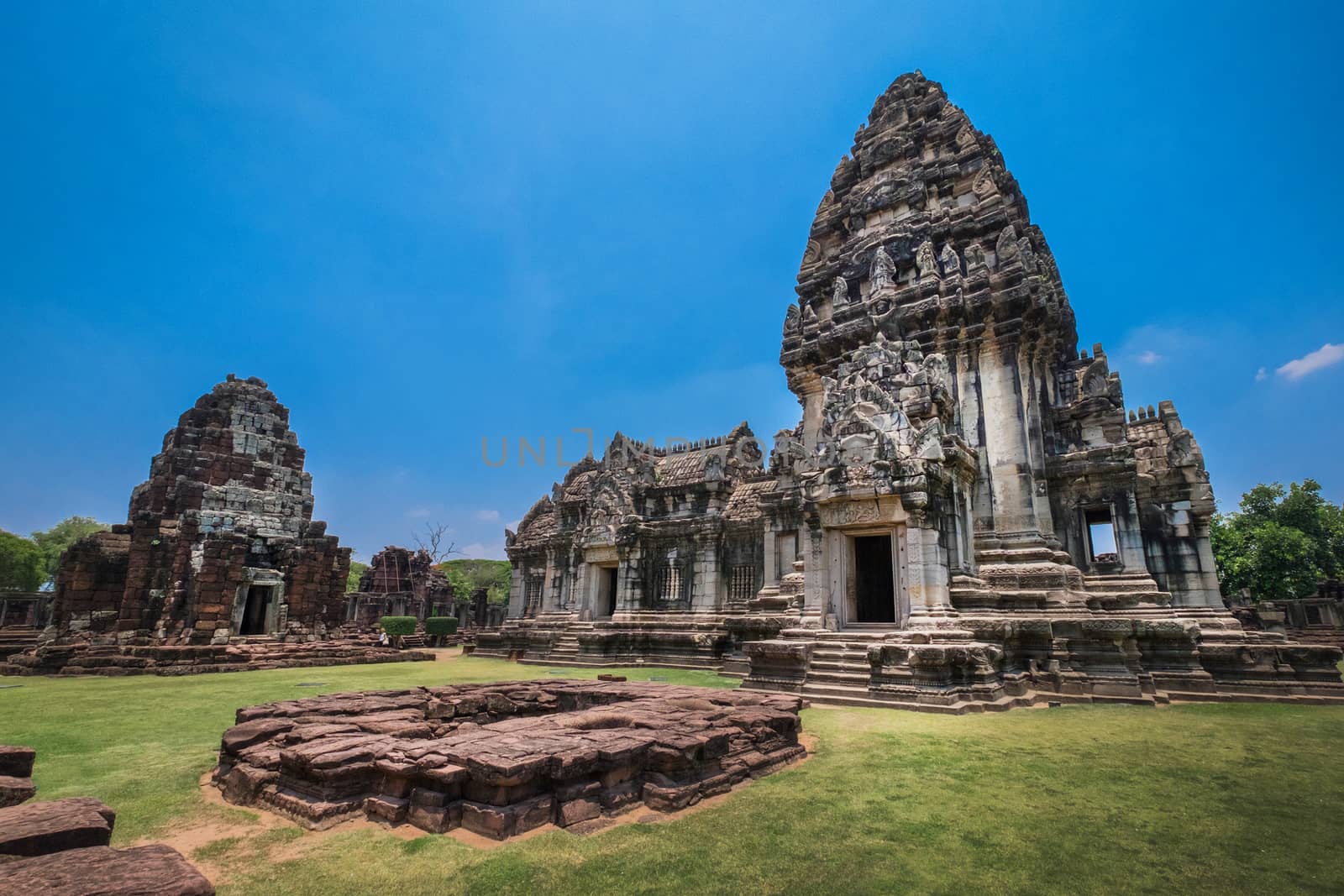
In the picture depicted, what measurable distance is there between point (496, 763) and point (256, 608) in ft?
70.6

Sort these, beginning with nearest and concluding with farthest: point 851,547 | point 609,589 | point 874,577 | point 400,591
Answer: point 851,547
point 874,577
point 609,589
point 400,591

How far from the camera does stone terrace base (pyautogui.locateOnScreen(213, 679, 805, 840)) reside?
4859 mm

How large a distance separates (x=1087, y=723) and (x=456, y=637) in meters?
32.7

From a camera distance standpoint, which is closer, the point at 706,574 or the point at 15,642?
the point at 15,642

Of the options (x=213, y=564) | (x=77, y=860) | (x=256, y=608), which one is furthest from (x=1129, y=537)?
(x=256, y=608)

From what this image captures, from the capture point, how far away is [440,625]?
3284 cm

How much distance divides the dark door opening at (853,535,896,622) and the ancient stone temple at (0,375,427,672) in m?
16.2

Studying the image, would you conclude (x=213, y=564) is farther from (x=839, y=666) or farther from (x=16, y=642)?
(x=839, y=666)

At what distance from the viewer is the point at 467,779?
5008mm

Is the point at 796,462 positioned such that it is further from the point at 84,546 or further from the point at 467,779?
the point at 84,546

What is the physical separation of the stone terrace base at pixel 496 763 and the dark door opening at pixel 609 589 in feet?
52.6

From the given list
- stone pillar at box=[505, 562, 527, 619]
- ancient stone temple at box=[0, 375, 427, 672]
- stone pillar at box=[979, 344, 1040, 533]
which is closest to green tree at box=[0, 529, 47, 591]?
ancient stone temple at box=[0, 375, 427, 672]

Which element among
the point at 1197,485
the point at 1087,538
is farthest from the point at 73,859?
the point at 1197,485

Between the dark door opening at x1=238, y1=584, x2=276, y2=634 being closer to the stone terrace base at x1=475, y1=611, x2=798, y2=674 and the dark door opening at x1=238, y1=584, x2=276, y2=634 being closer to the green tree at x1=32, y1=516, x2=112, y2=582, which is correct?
the stone terrace base at x1=475, y1=611, x2=798, y2=674
